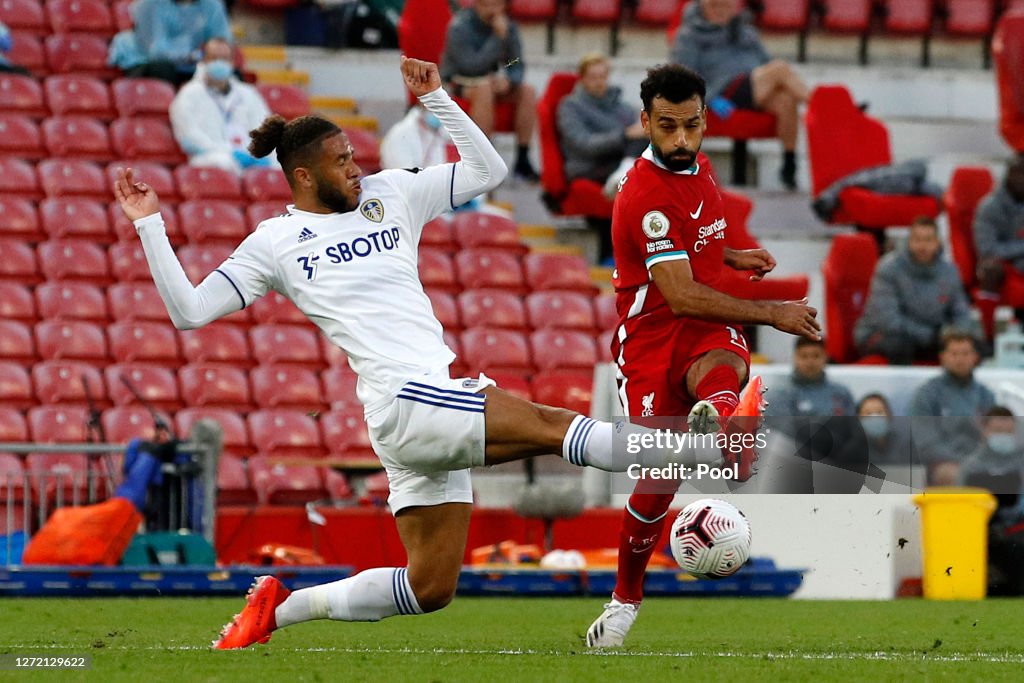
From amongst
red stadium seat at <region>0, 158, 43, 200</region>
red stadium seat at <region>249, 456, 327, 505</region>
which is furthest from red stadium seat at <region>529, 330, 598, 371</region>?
red stadium seat at <region>0, 158, 43, 200</region>

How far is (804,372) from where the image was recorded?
13.2 metres

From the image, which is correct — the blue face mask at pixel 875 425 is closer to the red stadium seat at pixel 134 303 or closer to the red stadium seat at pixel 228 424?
the red stadium seat at pixel 228 424

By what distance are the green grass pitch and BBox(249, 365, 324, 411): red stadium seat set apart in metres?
3.36

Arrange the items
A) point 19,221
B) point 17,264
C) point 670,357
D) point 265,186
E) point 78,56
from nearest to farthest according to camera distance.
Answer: point 670,357 < point 17,264 < point 19,221 < point 265,186 < point 78,56

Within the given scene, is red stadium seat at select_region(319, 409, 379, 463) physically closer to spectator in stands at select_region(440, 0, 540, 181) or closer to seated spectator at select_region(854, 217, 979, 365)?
spectator in stands at select_region(440, 0, 540, 181)

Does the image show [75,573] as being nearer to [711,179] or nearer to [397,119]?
[711,179]

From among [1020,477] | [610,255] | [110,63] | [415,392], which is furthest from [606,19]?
[415,392]

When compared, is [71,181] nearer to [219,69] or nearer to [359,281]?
[219,69]

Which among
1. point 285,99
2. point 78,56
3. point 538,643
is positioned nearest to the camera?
point 538,643

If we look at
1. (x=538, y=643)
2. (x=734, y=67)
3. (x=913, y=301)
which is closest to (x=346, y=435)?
(x=913, y=301)

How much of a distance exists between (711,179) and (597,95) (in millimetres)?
8976

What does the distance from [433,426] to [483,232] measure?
1019cm

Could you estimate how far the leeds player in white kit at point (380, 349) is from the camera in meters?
6.67

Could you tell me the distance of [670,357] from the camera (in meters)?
7.64
